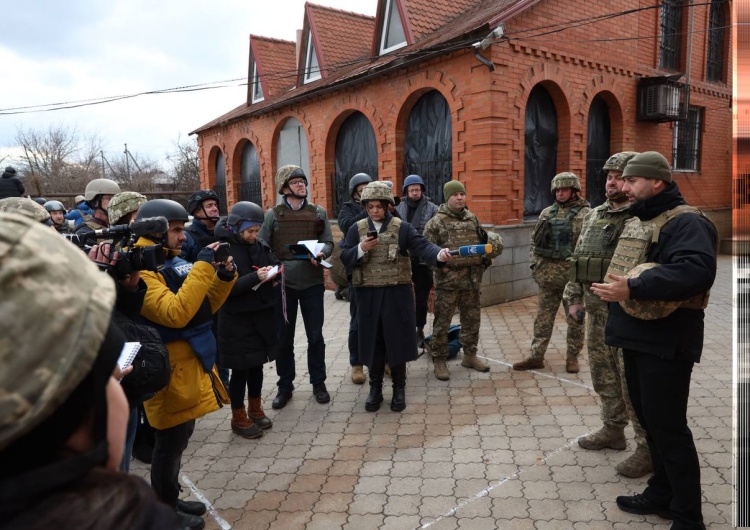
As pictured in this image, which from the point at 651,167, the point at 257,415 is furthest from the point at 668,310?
the point at 257,415

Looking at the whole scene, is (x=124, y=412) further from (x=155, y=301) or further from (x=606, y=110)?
(x=606, y=110)

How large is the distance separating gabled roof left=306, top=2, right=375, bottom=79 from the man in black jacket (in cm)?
1141

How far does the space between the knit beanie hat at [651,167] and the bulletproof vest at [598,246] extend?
3.13 feet

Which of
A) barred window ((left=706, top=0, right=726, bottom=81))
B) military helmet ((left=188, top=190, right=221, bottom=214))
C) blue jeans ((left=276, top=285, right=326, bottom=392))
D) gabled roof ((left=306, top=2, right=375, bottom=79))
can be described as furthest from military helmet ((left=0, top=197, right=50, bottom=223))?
barred window ((left=706, top=0, right=726, bottom=81))

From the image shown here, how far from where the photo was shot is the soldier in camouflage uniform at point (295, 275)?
4711 millimetres

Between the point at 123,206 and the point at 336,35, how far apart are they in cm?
1209

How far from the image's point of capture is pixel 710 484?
10.3ft

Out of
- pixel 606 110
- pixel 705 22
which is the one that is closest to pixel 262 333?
pixel 606 110

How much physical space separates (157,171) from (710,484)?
150 feet

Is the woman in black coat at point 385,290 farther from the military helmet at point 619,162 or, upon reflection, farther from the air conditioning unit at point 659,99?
the air conditioning unit at point 659,99

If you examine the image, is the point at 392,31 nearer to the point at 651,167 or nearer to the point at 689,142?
the point at 689,142

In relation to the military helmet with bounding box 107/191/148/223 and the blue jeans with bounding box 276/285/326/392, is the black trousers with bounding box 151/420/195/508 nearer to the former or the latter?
the military helmet with bounding box 107/191/148/223

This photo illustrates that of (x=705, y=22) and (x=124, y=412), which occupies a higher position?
(x=705, y=22)

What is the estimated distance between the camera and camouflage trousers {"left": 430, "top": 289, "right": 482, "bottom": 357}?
5.32 meters
